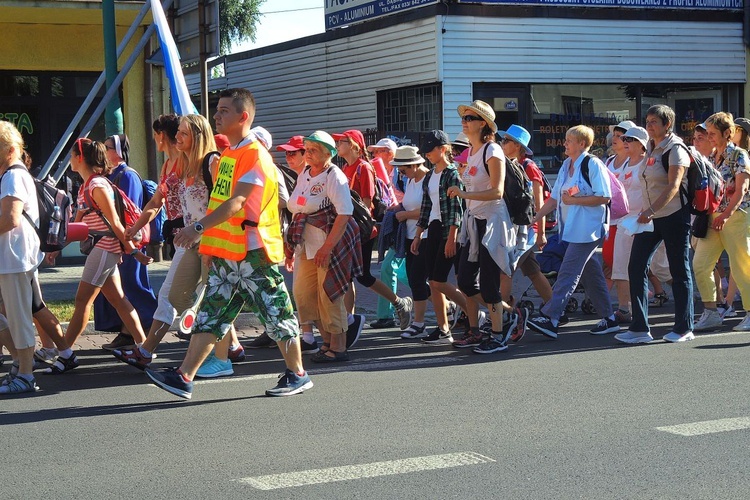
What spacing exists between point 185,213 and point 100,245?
748 millimetres

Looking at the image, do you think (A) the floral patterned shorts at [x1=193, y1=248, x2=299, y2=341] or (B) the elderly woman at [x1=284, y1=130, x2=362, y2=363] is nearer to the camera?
(A) the floral patterned shorts at [x1=193, y1=248, x2=299, y2=341]

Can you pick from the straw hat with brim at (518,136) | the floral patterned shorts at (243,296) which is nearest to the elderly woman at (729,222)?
the straw hat with brim at (518,136)

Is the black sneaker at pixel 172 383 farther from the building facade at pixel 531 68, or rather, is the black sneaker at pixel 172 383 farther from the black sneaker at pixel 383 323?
the building facade at pixel 531 68

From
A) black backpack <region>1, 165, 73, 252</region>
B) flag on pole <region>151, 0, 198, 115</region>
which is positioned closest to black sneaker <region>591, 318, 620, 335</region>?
flag on pole <region>151, 0, 198, 115</region>

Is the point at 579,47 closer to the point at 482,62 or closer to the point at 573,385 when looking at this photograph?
the point at 482,62

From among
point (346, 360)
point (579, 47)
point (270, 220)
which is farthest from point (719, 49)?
point (270, 220)

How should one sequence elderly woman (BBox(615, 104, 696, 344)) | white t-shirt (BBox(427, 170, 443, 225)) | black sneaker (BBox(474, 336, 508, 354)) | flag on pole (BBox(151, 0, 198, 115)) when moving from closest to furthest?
black sneaker (BBox(474, 336, 508, 354))
elderly woman (BBox(615, 104, 696, 344))
white t-shirt (BBox(427, 170, 443, 225))
flag on pole (BBox(151, 0, 198, 115))

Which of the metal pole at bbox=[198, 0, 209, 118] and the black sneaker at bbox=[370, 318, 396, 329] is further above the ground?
the metal pole at bbox=[198, 0, 209, 118]

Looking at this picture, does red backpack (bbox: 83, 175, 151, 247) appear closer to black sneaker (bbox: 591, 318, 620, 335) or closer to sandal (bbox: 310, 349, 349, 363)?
sandal (bbox: 310, 349, 349, 363)

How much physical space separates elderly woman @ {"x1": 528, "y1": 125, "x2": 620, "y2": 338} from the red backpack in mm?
3383

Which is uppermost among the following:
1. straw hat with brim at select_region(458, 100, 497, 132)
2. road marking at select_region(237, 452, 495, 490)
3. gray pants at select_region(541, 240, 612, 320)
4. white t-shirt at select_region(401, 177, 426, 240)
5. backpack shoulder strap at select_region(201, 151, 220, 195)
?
straw hat with brim at select_region(458, 100, 497, 132)

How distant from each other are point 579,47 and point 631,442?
1540 cm

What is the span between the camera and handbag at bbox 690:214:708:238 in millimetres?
9781

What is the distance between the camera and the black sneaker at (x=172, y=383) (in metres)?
6.52
